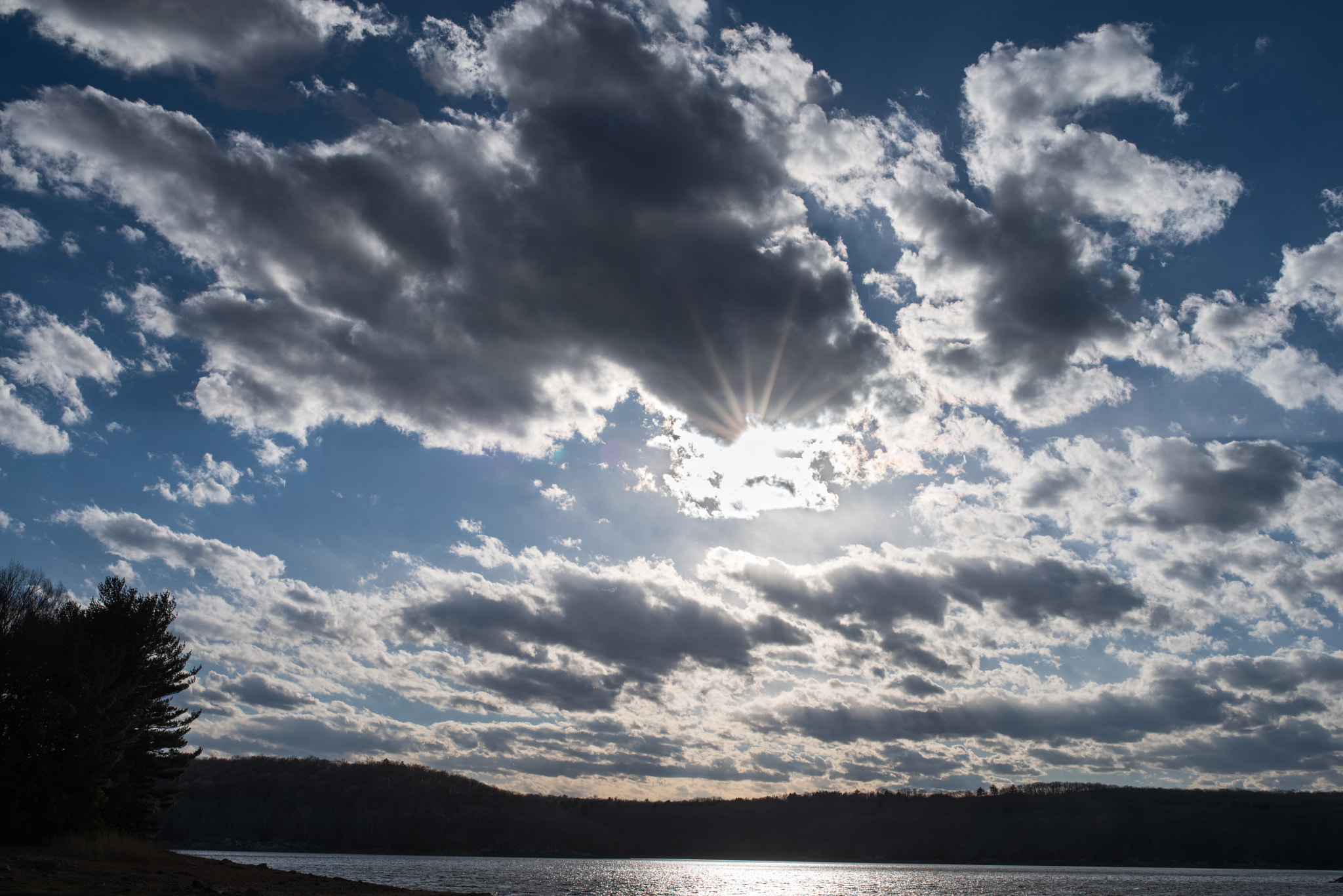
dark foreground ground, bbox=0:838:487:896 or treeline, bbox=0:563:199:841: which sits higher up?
treeline, bbox=0:563:199:841

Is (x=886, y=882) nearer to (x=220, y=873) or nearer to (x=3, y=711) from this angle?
(x=220, y=873)

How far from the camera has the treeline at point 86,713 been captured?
45.9 m

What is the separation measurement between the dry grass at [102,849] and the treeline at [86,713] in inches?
32.9

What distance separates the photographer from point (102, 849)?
154ft

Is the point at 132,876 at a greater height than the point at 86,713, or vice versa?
the point at 86,713

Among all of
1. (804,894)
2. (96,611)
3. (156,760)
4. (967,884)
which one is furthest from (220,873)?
(967,884)

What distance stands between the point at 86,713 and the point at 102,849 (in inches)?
319

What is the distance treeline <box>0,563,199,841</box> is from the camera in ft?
151

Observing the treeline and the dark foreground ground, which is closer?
the dark foreground ground

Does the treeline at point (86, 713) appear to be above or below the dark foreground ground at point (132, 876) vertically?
above

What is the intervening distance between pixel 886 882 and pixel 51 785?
168 m

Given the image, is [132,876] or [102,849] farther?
[102,849]

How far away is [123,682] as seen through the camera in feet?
174

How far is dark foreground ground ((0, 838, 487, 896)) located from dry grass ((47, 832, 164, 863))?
0.14 ft
